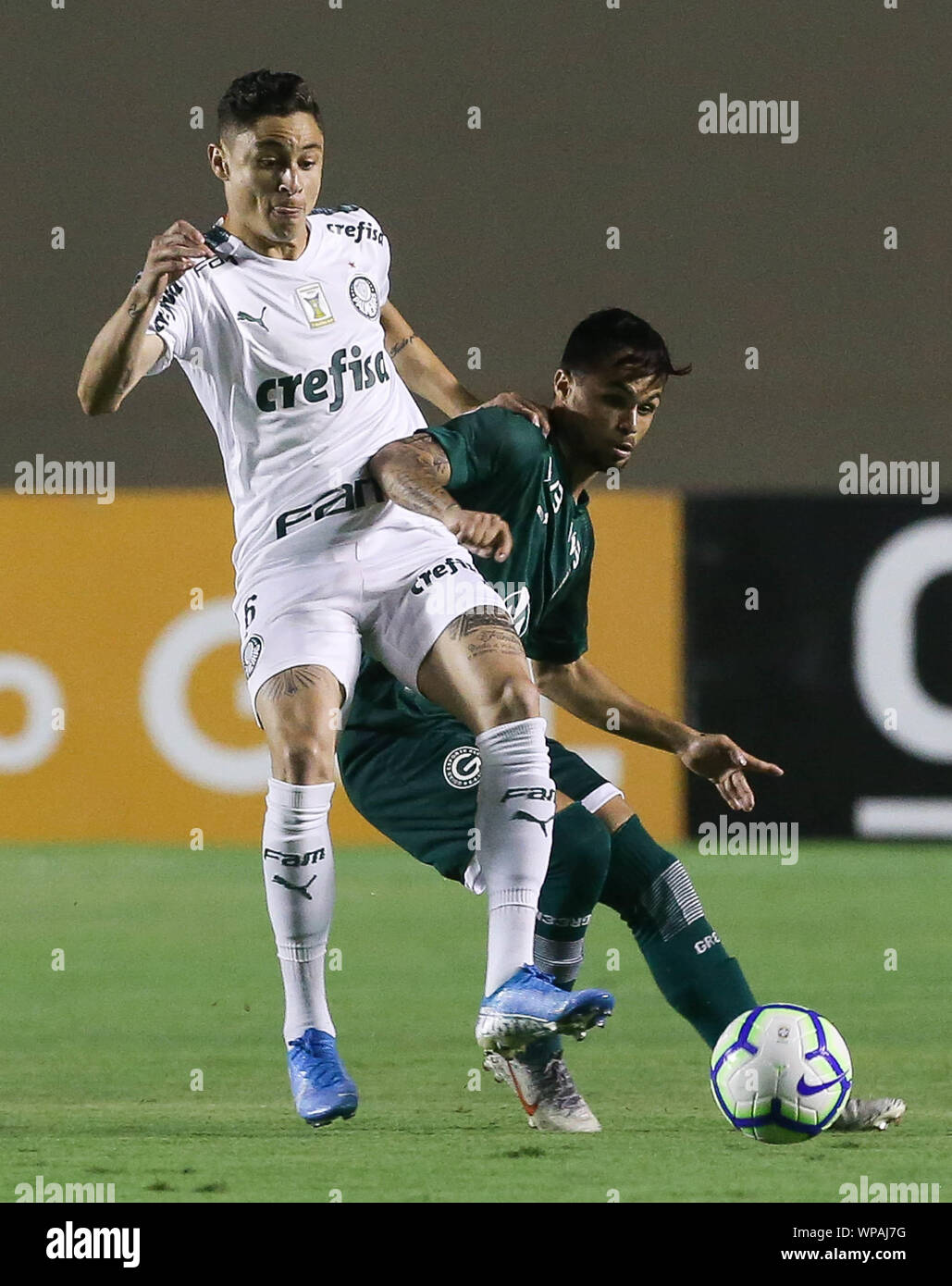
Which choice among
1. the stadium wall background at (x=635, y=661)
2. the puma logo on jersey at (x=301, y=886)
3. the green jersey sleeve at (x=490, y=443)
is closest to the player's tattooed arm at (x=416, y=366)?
the green jersey sleeve at (x=490, y=443)

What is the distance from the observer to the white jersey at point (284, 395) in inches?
209

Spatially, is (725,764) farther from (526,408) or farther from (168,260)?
(168,260)

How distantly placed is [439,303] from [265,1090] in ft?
28.7

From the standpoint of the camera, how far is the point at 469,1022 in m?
6.85

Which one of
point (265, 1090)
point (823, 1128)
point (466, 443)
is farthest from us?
point (265, 1090)

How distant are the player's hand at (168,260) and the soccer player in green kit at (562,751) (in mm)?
689

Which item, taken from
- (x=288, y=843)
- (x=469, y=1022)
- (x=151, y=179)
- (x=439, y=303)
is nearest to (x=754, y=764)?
(x=288, y=843)

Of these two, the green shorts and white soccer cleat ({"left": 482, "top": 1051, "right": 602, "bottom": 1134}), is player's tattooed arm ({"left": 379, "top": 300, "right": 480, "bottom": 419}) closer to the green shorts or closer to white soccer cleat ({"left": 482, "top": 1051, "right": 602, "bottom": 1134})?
the green shorts

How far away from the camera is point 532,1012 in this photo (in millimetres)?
4488

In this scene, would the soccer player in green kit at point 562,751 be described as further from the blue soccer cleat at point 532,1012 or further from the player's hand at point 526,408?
the blue soccer cleat at point 532,1012

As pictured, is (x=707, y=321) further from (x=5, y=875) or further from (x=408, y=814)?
(x=408, y=814)

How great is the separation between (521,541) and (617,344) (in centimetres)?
55

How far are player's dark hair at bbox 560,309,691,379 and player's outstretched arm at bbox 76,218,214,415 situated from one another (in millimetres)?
992

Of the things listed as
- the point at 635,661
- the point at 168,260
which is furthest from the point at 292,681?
the point at 635,661
